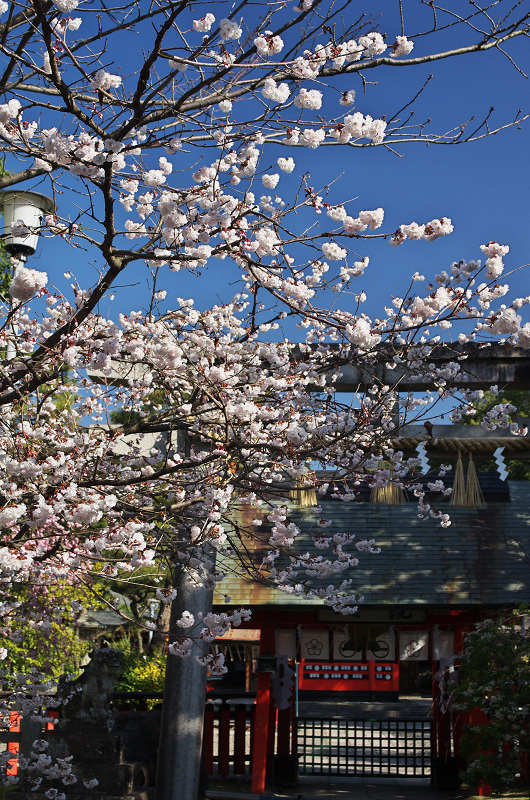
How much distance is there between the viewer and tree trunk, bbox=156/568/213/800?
297 inches

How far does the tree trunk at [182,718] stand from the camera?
7.53 meters

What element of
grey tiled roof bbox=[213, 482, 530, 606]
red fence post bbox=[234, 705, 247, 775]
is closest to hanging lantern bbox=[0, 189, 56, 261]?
grey tiled roof bbox=[213, 482, 530, 606]

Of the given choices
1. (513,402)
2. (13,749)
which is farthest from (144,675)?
(513,402)

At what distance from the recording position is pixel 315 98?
11.9 feet

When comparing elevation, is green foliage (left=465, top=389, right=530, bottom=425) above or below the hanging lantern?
above

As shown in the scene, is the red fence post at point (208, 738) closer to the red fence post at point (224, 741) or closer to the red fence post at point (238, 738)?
the red fence post at point (224, 741)

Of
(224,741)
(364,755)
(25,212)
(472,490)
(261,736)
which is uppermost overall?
(25,212)

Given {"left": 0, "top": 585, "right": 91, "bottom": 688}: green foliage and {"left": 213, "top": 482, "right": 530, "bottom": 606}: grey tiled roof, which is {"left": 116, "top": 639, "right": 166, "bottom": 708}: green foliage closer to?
{"left": 0, "top": 585, "right": 91, "bottom": 688}: green foliage

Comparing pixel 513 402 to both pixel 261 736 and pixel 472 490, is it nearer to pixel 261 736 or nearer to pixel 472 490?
pixel 472 490

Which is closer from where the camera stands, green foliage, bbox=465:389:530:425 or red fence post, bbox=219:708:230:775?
red fence post, bbox=219:708:230:775

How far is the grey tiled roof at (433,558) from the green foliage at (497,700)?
0.92 meters

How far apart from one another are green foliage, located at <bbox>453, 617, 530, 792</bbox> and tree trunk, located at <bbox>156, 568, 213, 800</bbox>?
3.34 m

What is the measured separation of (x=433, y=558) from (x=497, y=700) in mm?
2501

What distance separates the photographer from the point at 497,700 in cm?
862
